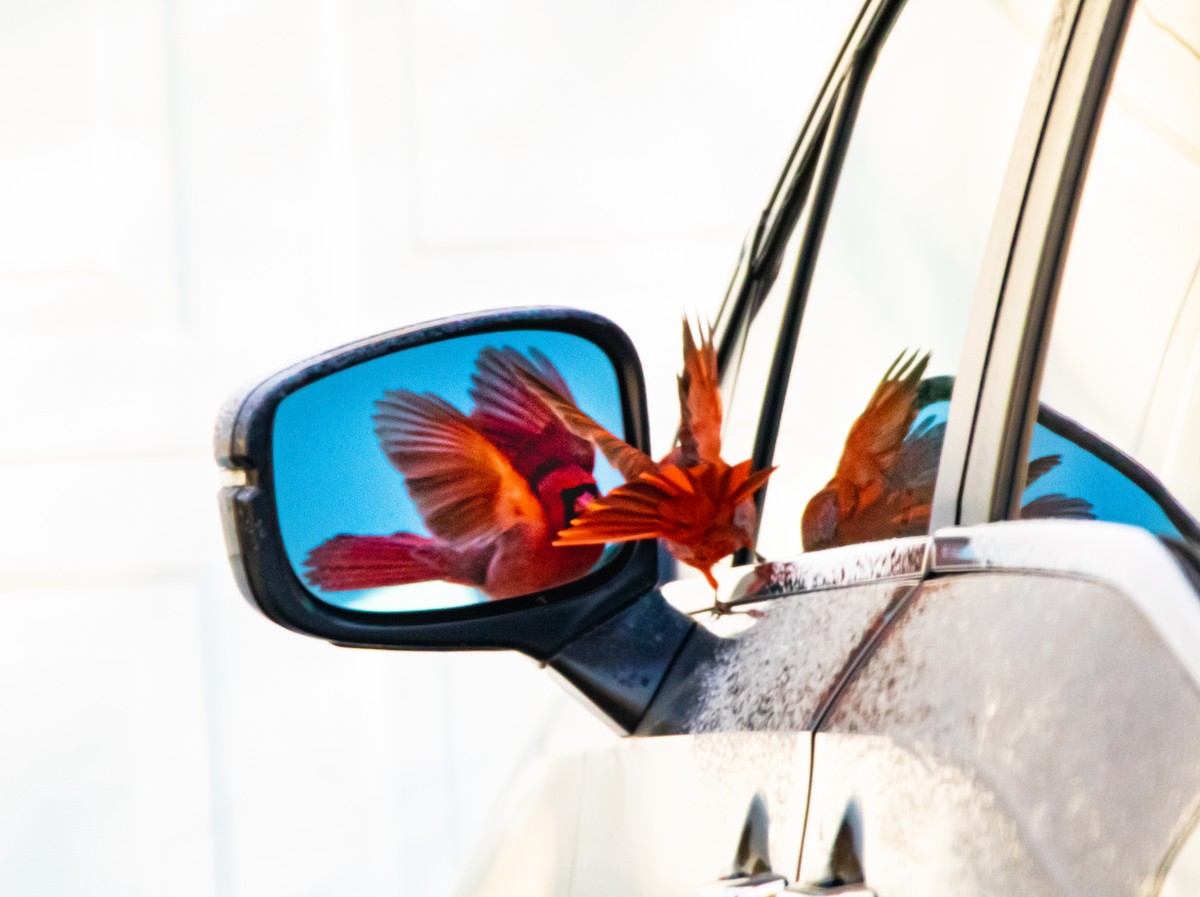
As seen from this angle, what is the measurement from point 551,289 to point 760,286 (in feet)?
5.67

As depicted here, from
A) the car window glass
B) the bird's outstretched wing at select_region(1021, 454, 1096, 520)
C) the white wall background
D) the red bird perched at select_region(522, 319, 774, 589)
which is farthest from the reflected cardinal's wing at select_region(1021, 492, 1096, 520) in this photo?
the white wall background

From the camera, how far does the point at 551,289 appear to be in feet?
7.73

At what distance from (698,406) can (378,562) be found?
154 mm

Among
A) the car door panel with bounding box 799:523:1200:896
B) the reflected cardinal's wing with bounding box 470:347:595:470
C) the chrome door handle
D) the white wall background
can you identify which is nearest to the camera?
the car door panel with bounding box 799:523:1200:896

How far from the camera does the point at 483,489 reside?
0.50 meters

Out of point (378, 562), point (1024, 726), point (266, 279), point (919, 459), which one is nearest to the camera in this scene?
point (1024, 726)

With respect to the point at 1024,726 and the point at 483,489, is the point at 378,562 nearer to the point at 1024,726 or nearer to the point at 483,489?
the point at 483,489

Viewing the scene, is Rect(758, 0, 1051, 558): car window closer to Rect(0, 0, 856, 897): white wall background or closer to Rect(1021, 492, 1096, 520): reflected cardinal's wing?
Rect(1021, 492, 1096, 520): reflected cardinal's wing

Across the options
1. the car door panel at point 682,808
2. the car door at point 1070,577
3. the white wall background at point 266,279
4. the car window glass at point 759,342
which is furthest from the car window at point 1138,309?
the white wall background at point 266,279

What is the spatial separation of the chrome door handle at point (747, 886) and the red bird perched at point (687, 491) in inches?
4.4

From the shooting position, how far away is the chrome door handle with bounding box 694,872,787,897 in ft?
1.25

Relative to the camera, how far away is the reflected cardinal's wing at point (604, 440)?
0.46m

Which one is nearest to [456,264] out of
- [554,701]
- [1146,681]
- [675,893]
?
[554,701]

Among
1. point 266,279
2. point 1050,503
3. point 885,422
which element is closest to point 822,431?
point 885,422
